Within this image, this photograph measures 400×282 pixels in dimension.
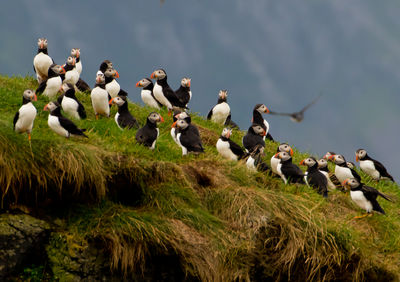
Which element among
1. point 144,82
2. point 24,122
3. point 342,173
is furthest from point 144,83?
point 24,122

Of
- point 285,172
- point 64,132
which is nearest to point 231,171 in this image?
point 285,172

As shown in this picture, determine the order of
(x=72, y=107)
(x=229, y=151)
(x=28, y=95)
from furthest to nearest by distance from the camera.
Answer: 1. (x=72, y=107)
2. (x=229, y=151)
3. (x=28, y=95)

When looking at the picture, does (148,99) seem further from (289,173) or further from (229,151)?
(289,173)

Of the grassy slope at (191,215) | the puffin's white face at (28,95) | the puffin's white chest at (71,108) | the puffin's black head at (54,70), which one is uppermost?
the puffin's black head at (54,70)

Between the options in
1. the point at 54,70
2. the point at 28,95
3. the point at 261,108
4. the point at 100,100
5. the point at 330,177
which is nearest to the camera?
the point at 28,95

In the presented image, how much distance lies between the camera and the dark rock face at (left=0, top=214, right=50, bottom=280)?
658 cm

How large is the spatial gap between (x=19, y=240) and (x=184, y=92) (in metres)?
8.12

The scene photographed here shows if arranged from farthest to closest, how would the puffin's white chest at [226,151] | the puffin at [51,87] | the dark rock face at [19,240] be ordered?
the puffin at [51,87]
the puffin's white chest at [226,151]
the dark rock face at [19,240]

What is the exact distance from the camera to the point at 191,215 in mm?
7738

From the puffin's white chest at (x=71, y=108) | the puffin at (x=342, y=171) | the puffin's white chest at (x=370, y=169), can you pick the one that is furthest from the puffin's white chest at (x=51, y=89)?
the puffin's white chest at (x=370, y=169)

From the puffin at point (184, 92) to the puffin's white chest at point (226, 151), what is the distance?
3.71 m

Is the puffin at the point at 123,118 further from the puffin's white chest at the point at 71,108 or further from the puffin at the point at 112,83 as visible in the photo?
the puffin at the point at 112,83

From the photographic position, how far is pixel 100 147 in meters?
8.23

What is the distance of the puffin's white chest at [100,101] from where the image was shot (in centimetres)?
1124
